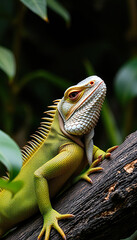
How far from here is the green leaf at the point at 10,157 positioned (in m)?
1.82

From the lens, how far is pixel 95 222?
224cm

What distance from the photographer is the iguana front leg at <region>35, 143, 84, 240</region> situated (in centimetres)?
233

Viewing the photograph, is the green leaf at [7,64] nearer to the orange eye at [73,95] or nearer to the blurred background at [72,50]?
the orange eye at [73,95]

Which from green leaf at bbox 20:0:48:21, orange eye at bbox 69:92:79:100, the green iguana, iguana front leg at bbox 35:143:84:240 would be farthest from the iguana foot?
green leaf at bbox 20:0:48:21

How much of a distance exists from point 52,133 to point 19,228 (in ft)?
2.38

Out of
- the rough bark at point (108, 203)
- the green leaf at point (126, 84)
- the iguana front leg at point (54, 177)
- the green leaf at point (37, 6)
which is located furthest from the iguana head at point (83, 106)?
the green leaf at point (126, 84)

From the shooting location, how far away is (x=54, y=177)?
246cm

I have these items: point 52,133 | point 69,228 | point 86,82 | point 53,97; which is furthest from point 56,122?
point 53,97

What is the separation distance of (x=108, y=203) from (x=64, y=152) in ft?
1.52

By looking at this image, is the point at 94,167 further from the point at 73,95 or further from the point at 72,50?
the point at 72,50

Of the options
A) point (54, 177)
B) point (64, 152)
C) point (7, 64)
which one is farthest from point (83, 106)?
point (7, 64)

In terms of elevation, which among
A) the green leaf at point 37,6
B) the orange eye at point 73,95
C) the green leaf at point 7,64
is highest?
the green leaf at point 37,6

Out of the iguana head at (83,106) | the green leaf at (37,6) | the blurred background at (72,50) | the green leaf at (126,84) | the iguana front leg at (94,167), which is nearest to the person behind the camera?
the iguana front leg at (94,167)

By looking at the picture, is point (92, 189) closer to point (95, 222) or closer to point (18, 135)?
point (95, 222)
